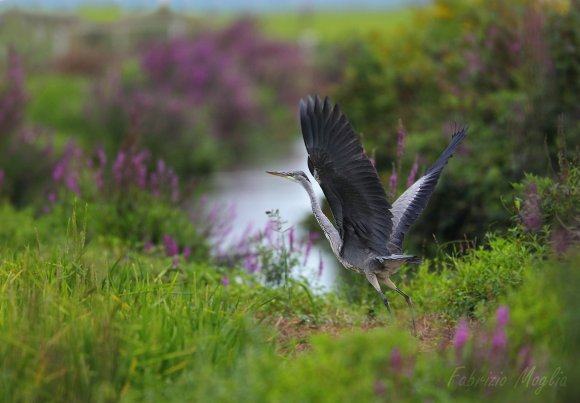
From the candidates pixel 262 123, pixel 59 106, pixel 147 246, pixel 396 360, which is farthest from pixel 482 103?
pixel 262 123

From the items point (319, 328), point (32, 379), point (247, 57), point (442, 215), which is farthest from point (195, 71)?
point (32, 379)

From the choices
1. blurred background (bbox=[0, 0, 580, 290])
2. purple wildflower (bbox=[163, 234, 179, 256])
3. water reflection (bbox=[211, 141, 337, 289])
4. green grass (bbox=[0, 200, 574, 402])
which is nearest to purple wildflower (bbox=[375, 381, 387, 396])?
green grass (bbox=[0, 200, 574, 402])

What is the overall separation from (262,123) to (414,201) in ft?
56.5

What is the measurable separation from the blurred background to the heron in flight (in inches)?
14.7

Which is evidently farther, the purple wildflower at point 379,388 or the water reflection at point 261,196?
the water reflection at point 261,196

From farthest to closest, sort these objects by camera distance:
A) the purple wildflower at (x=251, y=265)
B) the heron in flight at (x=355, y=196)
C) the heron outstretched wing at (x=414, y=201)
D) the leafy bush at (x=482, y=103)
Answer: the leafy bush at (x=482, y=103), the purple wildflower at (x=251, y=265), the heron outstretched wing at (x=414, y=201), the heron in flight at (x=355, y=196)

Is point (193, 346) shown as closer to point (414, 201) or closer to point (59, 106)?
point (414, 201)

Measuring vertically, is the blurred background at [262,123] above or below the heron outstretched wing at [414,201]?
above

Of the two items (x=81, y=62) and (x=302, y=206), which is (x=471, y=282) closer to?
(x=302, y=206)

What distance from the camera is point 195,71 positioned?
68.3 feet

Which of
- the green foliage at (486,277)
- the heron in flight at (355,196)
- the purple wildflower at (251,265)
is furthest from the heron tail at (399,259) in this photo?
the purple wildflower at (251,265)

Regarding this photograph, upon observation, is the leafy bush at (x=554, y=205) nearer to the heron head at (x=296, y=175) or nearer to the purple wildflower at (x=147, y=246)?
the heron head at (x=296, y=175)

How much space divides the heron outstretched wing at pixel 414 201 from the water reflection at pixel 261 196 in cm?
418

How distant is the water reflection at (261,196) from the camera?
43.4 feet
